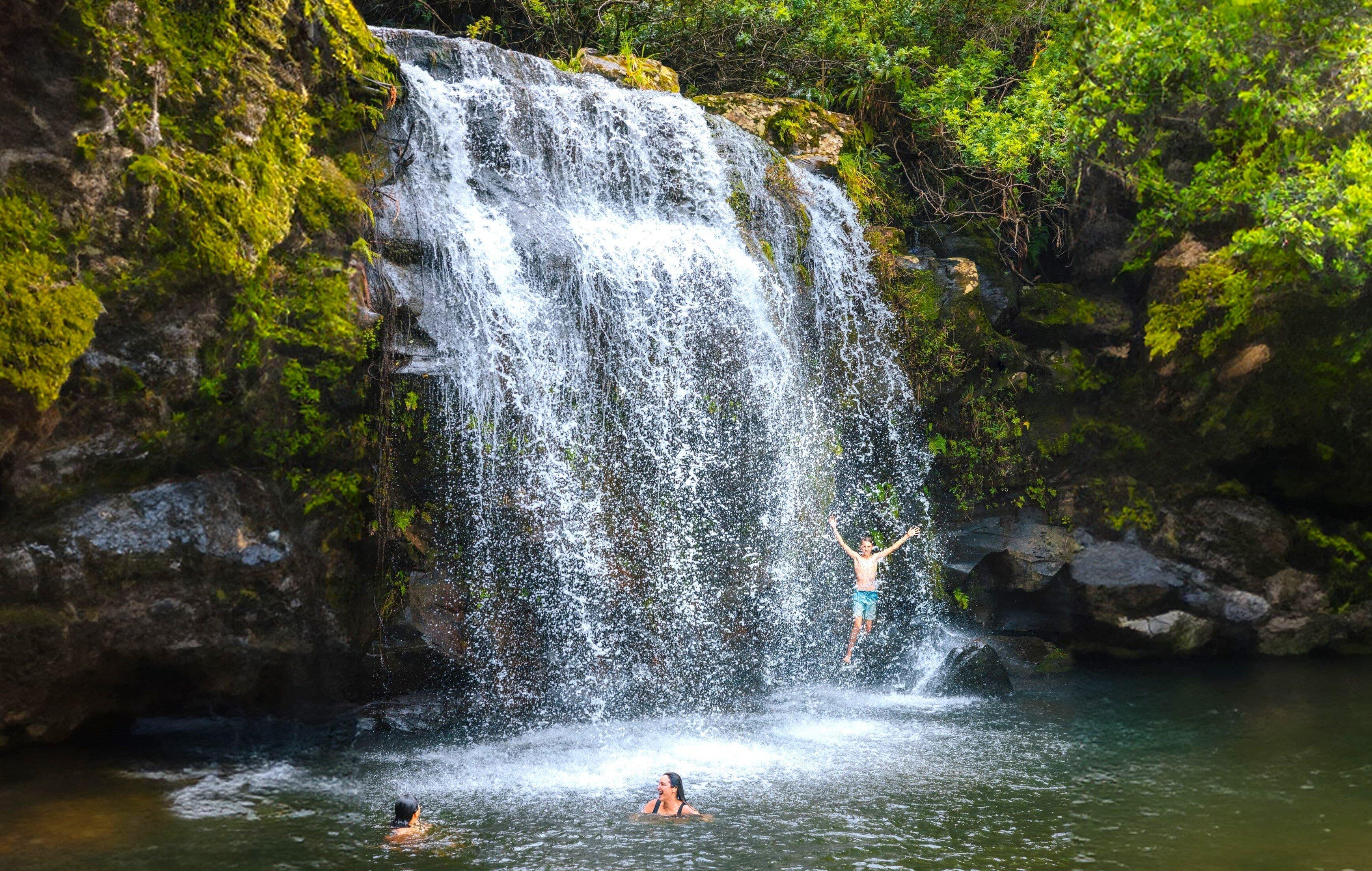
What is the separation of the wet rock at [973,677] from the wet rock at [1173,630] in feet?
7.43

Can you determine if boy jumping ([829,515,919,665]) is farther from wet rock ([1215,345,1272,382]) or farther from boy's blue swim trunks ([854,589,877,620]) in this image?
wet rock ([1215,345,1272,382])

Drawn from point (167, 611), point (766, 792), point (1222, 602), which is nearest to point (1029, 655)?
point (1222, 602)

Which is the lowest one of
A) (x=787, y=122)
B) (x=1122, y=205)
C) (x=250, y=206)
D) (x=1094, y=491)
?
(x=1094, y=491)

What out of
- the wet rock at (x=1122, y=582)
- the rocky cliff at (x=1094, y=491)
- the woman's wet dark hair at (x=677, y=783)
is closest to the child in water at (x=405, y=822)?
the woman's wet dark hair at (x=677, y=783)

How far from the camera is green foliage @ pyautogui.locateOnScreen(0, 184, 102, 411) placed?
21.7 ft

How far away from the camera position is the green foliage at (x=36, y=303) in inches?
261

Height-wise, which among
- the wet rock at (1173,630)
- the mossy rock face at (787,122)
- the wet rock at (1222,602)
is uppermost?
the mossy rock face at (787,122)

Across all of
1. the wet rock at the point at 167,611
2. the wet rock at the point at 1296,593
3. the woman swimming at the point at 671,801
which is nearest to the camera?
the woman swimming at the point at 671,801

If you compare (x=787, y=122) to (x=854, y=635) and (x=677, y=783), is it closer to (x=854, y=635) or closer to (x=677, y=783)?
(x=854, y=635)

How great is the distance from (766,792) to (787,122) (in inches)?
353

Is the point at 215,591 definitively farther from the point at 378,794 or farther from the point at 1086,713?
the point at 1086,713

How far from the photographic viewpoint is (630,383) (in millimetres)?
10367

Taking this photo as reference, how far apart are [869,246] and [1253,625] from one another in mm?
6812

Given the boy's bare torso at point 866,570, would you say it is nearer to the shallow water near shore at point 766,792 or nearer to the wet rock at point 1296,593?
the shallow water near shore at point 766,792
